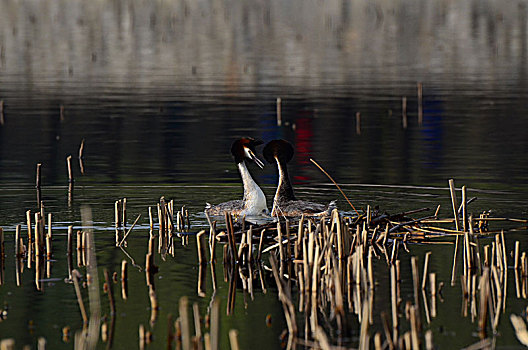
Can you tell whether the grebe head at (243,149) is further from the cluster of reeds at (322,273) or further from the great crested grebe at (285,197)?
the cluster of reeds at (322,273)

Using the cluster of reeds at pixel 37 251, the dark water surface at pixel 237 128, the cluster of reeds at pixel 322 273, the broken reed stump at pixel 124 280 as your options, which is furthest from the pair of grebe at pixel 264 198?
the broken reed stump at pixel 124 280

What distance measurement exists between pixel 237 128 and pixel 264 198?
15.9m

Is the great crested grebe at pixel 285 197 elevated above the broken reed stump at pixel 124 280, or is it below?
above

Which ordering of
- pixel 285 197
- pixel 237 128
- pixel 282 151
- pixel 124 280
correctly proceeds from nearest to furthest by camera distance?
pixel 124 280, pixel 285 197, pixel 282 151, pixel 237 128

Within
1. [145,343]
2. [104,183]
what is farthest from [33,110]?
[145,343]

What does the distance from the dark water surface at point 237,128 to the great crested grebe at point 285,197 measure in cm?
91

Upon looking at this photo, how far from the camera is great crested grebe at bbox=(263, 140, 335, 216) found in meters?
18.3

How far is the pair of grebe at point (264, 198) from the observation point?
1834 centimetres

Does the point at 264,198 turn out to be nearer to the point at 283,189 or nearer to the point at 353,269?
the point at 283,189

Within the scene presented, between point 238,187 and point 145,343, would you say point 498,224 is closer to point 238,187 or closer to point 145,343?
point 238,187

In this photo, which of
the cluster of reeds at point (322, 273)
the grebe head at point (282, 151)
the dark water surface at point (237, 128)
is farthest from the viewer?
the grebe head at point (282, 151)

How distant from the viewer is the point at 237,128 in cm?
3472

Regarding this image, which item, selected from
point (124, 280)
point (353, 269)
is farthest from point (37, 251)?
point (353, 269)

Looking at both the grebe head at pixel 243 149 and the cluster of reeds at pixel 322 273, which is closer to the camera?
the cluster of reeds at pixel 322 273
